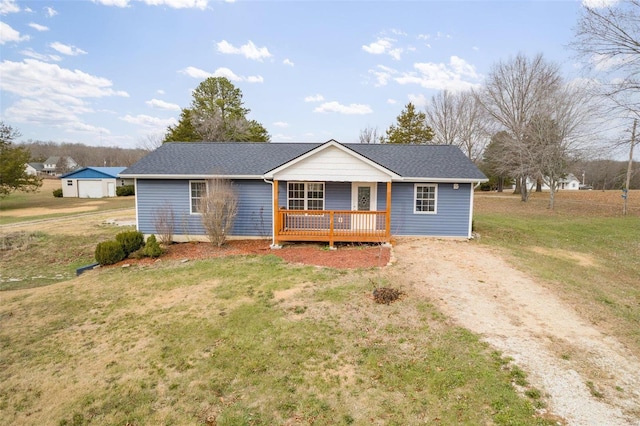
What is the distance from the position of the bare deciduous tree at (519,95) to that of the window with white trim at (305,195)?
755 inches

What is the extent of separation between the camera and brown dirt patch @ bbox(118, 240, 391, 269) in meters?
10.0

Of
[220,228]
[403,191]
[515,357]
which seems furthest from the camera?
[403,191]

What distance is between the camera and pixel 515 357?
4957 mm

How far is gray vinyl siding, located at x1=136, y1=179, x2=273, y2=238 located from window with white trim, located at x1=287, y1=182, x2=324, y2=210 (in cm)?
86

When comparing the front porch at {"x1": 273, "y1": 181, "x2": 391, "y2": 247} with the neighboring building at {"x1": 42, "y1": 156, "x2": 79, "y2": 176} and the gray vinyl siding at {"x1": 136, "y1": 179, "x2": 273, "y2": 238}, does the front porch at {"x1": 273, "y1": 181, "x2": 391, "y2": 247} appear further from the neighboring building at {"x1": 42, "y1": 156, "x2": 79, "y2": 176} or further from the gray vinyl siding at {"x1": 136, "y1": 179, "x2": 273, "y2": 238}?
the neighboring building at {"x1": 42, "y1": 156, "x2": 79, "y2": 176}

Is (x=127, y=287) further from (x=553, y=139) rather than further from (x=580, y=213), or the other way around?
(x=553, y=139)

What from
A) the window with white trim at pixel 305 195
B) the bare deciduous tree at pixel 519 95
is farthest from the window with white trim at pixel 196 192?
the bare deciduous tree at pixel 519 95

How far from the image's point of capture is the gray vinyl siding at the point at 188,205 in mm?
13195

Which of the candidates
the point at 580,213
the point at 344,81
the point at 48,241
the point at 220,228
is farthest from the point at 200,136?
the point at 580,213

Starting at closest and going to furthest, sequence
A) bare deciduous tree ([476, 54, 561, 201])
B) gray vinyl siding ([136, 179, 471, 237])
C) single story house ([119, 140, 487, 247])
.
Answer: single story house ([119, 140, 487, 247]) < gray vinyl siding ([136, 179, 471, 237]) < bare deciduous tree ([476, 54, 561, 201])

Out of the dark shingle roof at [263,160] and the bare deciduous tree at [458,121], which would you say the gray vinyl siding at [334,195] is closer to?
the dark shingle roof at [263,160]

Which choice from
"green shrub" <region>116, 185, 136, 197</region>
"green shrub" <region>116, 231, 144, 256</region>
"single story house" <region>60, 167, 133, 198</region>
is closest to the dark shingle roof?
"green shrub" <region>116, 231, 144, 256</region>

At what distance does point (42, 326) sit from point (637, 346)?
10509mm

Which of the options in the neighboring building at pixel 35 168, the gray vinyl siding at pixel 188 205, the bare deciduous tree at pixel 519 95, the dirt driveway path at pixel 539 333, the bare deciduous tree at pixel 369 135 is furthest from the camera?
the neighboring building at pixel 35 168
